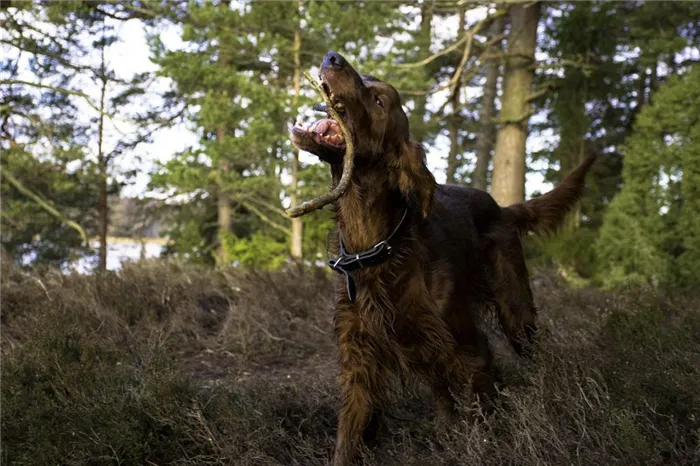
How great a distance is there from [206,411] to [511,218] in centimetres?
212

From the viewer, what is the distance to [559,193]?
4.25 m

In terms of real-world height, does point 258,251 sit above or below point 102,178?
below

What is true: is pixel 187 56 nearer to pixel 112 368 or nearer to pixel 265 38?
pixel 265 38

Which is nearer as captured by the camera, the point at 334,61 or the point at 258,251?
the point at 334,61

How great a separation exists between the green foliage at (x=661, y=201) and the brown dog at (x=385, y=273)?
5686 mm

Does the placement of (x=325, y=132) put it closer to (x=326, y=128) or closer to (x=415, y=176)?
(x=326, y=128)

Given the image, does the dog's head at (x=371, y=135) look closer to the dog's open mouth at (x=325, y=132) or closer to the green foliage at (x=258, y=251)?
the dog's open mouth at (x=325, y=132)

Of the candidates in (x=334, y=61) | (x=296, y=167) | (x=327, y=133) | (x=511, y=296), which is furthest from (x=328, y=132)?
(x=296, y=167)

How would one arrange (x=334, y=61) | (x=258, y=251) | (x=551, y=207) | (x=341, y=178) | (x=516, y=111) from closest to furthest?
(x=334, y=61), (x=341, y=178), (x=551, y=207), (x=516, y=111), (x=258, y=251)

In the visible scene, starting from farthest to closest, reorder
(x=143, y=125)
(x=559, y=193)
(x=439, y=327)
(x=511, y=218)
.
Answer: (x=143, y=125) < (x=559, y=193) < (x=511, y=218) < (x=439, y=327)

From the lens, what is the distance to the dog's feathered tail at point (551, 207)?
4098 millimetres

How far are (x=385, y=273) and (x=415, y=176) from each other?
15.8 inches

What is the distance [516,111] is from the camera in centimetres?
946

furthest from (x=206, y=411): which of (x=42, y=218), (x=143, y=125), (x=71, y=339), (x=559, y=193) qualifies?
(x=42, y=218)
